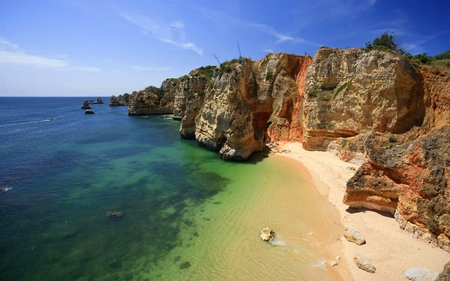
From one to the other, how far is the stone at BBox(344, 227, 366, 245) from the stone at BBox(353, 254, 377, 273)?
118cm

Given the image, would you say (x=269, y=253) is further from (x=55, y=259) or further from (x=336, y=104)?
(x=336, y=104)

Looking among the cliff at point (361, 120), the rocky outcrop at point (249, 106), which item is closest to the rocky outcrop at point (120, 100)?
the cliff at point (361, 120)

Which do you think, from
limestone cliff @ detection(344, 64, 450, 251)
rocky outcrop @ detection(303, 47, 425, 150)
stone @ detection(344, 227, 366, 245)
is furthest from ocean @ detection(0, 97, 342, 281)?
rocky outcrop @ detection(303, 47, 425, 150)

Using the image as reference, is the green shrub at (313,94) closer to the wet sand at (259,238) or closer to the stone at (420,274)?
the wet sand at (259,238)

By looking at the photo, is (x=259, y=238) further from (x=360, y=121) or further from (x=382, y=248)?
(x=360, y=121)

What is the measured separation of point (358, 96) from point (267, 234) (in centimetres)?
1881

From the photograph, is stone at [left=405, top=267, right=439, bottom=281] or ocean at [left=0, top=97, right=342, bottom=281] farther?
ocean at [left=0, top=97, right=342, bottom=281]

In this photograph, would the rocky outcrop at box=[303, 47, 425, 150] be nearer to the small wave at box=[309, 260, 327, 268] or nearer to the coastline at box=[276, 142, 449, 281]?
the coastline at box=[276, 142, 449, 281]

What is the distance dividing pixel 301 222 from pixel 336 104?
16.4m

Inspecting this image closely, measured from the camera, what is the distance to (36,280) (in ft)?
30.5

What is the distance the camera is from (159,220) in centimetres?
1362

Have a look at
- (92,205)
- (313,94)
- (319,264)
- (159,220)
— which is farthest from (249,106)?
(319,264)

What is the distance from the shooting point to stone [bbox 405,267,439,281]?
8.59 m

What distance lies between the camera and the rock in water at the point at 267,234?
11.8 meters
